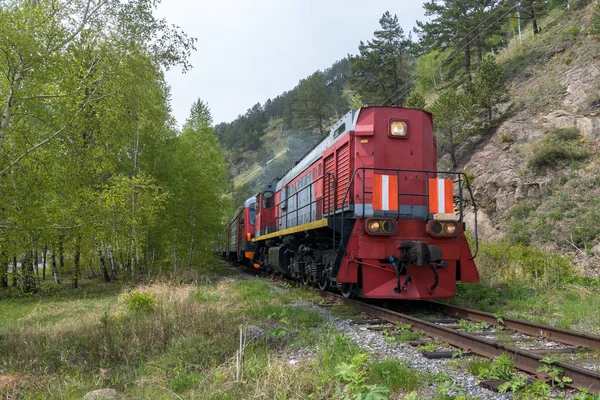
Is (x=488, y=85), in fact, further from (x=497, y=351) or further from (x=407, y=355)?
(x=407, y=355)

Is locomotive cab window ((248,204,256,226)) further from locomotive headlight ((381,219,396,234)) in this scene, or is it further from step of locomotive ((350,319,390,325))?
step of locomotive ((350,319,390,325))

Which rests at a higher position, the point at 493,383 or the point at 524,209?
the point at 524,209

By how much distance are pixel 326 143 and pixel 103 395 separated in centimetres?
758

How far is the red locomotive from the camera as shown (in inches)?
295

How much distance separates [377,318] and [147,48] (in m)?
8.54

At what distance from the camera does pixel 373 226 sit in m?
7.47

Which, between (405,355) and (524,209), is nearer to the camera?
(405,355)

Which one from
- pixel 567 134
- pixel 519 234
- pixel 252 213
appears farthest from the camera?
pixel 252 213

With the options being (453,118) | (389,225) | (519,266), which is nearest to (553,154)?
(453,118)

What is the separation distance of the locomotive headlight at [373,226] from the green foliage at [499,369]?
341cm

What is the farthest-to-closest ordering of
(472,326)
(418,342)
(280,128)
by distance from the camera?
(280,128), (472,326), (418,342)

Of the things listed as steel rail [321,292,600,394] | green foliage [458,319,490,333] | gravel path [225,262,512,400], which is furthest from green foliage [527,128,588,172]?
gravel path [225,262,512,400]

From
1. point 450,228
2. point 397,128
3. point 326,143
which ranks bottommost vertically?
point 450,228

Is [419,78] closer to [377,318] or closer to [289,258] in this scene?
[289,258]
